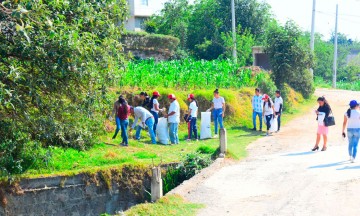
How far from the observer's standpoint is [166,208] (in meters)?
10.9

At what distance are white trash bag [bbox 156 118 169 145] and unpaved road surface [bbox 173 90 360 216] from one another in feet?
10.0

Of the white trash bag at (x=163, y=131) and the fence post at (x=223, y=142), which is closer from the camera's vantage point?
the fence post at (x=223, y=142)

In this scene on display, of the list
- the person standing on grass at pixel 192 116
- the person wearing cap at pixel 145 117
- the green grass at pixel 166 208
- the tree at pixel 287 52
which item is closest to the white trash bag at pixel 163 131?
the person wearing cap at pixel 145 117

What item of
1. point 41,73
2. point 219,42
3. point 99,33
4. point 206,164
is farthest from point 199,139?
point 219,42

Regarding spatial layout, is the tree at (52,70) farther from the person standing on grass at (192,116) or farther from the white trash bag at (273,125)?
the white trash bag at (273,125)

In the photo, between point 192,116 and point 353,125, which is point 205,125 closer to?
point 192,116

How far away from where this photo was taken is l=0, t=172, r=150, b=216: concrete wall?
47.4 ft

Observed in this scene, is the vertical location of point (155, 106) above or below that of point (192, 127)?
above

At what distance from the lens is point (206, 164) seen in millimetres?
15477

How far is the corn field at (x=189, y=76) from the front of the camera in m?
24.6

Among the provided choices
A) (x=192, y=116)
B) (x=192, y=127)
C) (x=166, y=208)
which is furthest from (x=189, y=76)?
(x=166, y=208)

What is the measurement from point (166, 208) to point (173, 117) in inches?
337

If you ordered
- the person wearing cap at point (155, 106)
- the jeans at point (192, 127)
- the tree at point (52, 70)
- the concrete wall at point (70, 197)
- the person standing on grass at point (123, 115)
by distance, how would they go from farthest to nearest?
the jeans at point (192, 127)
the person wearing cap at point (155, 106)
the person standing on grass at point (123, 115)
the concrete wall at point (70, 197)
the tree at point (52, 70)

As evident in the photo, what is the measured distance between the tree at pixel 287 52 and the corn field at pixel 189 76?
4.14 ft
